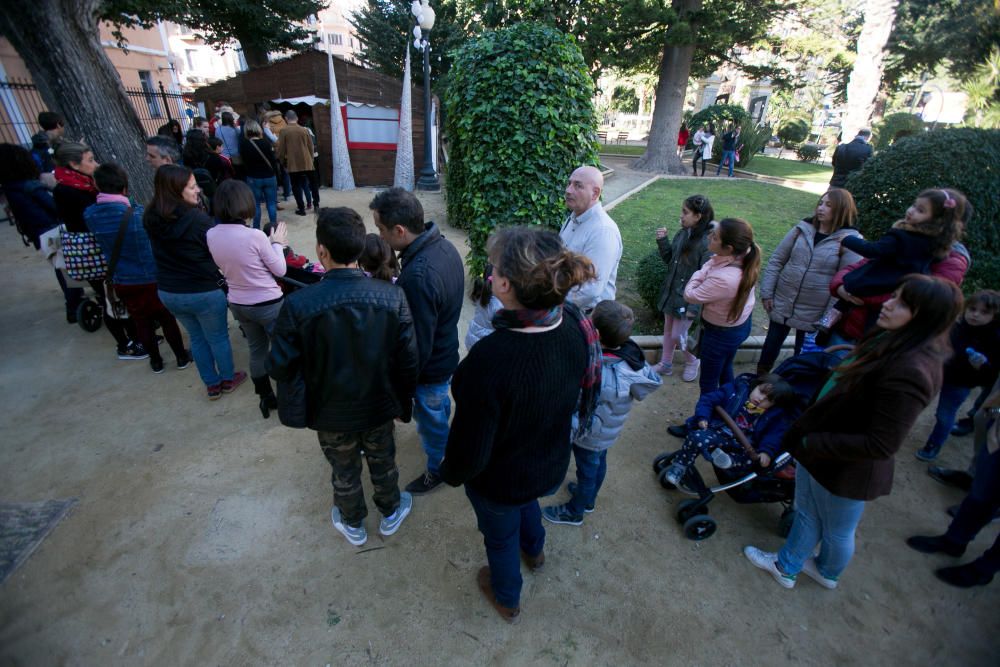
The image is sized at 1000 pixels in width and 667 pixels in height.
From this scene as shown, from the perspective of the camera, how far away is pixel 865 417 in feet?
6.52

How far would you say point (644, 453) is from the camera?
3648mm

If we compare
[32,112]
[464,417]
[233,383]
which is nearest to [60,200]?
[233,383]

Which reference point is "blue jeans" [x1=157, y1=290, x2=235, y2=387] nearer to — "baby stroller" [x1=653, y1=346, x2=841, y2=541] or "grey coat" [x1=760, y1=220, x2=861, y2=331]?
"baby stroller" [x1=653, y1=346, x2=841, y2=541]

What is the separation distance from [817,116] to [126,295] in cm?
4686

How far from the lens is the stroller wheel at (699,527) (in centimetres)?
282

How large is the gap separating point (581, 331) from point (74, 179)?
4.71m

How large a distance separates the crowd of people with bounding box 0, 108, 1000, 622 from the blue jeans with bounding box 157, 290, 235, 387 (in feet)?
0.06

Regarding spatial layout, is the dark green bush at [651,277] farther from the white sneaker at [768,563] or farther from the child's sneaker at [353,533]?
the child's sneaker at [353,533]

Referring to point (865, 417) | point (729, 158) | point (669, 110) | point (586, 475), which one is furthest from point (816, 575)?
point (669, 110)

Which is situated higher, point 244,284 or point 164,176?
point 164,176

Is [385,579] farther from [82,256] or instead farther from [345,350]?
[82,256]

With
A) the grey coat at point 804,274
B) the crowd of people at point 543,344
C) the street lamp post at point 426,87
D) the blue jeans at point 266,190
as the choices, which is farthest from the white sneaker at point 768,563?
the street lamp post at point 426,87

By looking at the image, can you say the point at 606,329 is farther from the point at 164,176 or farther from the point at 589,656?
the point at 164,176

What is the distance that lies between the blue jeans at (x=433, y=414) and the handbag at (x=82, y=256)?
3450 millimetres
